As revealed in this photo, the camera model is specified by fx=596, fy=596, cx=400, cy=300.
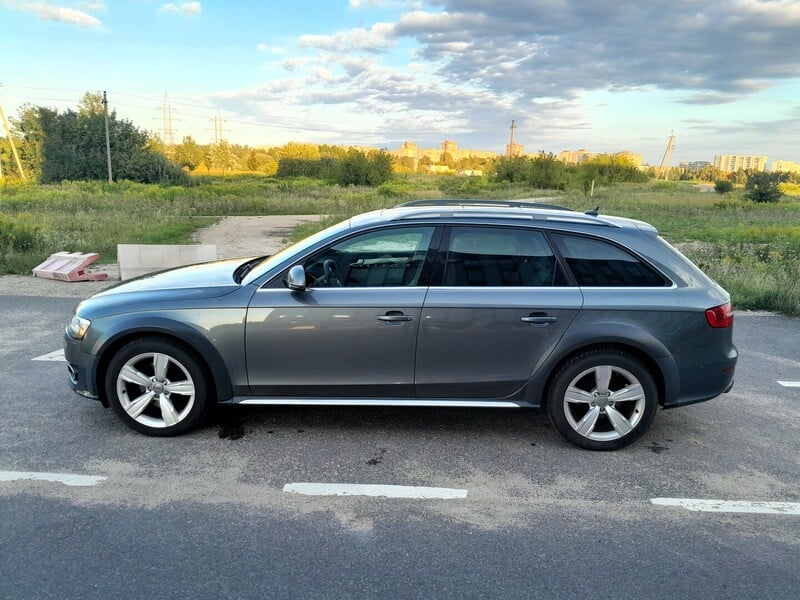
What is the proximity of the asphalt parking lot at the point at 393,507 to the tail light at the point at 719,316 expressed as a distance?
3.03 ft

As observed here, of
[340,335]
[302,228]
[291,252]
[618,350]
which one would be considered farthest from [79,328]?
[302,228]

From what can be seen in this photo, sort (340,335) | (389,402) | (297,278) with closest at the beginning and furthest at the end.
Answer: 1. (297,278)
2. (340,335)
3. (389,402)

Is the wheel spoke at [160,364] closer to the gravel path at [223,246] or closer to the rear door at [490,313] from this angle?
the rear door at [490,313]

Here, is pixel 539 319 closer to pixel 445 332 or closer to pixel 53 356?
pixel 445 332

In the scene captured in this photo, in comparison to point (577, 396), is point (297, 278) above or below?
above

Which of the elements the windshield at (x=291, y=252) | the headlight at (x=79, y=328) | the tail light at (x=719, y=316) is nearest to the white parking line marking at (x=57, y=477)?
the headlight at (x=79, y=328)

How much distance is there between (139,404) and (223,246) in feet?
38.1

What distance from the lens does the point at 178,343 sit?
164 inches

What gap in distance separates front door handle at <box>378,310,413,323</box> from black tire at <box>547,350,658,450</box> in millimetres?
1130

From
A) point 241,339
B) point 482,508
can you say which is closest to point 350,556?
point 482,508

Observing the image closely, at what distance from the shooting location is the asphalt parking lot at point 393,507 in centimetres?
277

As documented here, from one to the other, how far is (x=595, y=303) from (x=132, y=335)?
3.21 m

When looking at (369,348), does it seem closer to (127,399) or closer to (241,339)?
(241,339)

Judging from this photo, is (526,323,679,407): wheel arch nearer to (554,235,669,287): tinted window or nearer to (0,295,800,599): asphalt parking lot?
(554,235,669,287): tinted window
